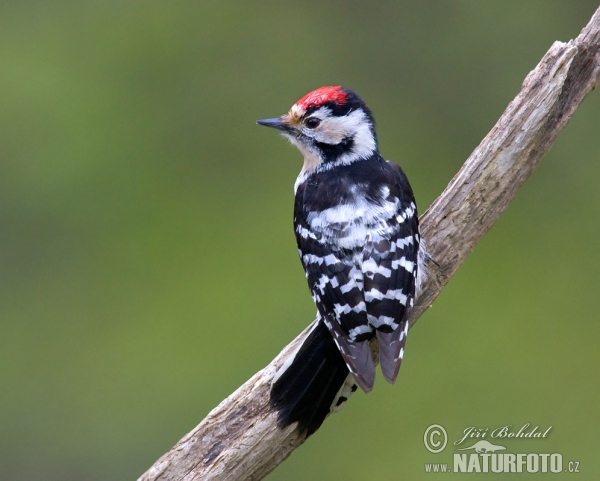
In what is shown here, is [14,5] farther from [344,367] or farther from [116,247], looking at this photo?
[344,367]

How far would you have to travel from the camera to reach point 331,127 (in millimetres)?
3285

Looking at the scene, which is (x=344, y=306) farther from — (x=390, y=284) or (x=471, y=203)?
(x=471, y=203)

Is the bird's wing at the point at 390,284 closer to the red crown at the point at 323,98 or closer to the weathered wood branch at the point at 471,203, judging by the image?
the weathered wood branch at the point at 471,203

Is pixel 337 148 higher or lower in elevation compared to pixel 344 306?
higher

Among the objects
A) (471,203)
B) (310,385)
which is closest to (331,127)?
(471,203)

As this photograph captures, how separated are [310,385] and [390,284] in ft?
1.26

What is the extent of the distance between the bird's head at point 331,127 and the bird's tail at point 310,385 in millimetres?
680

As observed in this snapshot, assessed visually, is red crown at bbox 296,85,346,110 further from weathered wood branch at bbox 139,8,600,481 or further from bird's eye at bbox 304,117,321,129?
weathered wood branch at bbox 139,8,600,481

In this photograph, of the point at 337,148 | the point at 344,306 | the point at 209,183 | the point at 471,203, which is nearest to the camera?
the point at 344,306

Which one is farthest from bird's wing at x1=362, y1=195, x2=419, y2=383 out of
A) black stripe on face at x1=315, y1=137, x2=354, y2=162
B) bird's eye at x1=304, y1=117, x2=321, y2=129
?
bird's eye at x1=304, y1=117, x2=321, y2=129

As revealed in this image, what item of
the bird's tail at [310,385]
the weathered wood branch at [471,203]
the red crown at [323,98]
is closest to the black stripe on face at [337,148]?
the red crown at [323,98]

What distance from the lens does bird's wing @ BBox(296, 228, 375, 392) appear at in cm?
276

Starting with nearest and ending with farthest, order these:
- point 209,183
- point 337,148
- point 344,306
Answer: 1. point 344,306
2. point 337,148
3. point 209,183

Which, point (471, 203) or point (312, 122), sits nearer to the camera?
point (471, 203)
